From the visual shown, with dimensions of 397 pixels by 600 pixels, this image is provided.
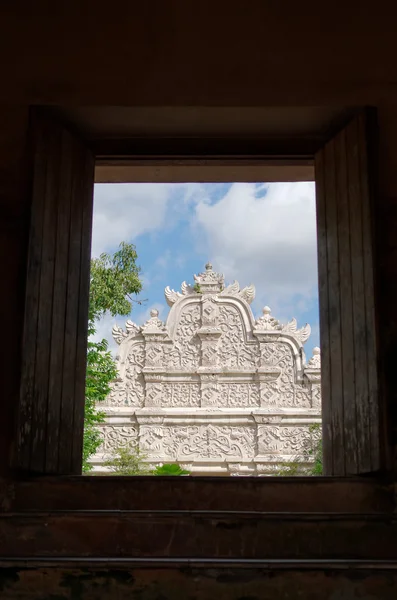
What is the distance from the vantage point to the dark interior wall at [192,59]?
2.51 metres

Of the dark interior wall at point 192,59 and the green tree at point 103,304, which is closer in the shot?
the dark interior wall at point 192,59

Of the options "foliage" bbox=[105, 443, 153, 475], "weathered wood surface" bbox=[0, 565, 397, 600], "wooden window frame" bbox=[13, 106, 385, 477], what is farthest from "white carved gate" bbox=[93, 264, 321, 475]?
"weathered wood surface" bbox=[0, 565, 397, 600]

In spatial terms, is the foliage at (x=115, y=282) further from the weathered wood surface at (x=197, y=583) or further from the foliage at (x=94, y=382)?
the weathered wood surface at (x=197, y=583)

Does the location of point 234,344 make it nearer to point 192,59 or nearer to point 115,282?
point 115,282

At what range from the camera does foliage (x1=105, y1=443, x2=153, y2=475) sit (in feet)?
36.1
